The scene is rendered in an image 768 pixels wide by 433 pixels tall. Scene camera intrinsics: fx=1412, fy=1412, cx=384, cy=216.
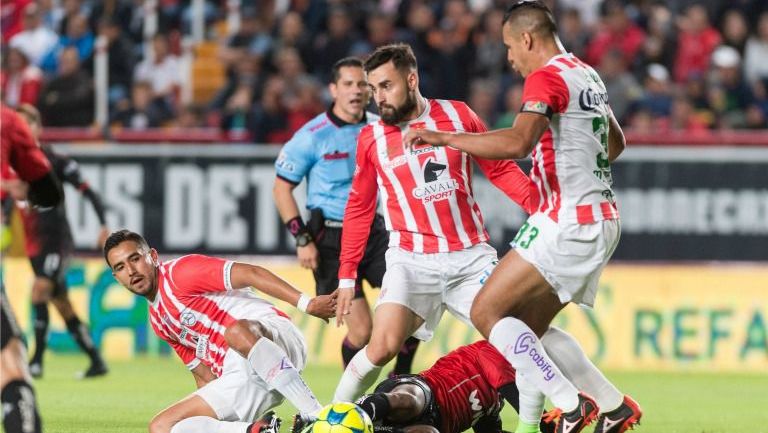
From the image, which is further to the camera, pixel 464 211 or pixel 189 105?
pixel 189 105

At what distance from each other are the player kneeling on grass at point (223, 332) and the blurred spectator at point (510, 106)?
7.56 meters

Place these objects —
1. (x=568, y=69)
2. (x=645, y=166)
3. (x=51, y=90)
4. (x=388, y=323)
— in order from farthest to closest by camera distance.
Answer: (x=51, y=90)
(x=645, y=166)
(x=388, y=323)
(x=568, y=69)

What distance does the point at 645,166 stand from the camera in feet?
45.5

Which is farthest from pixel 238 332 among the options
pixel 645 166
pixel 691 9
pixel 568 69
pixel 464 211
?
pixel 691 9

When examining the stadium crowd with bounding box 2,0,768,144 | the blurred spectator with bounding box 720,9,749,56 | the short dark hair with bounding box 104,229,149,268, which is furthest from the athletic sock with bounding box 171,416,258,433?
the blurred spectator with bounding box 720,9,749,56

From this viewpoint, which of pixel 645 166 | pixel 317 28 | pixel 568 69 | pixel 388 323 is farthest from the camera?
pixel 317 28

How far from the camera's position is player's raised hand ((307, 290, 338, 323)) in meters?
7.28

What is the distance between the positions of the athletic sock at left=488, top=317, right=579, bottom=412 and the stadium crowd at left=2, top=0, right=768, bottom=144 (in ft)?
26.0

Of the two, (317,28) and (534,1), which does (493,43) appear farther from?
(534,1)

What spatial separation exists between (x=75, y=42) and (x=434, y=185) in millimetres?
10518

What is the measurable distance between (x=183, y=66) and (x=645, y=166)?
246 inches

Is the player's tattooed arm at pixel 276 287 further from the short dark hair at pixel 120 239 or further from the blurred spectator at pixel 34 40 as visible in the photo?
the blurred spectator at pixel 34 40

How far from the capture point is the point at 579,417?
273 inches

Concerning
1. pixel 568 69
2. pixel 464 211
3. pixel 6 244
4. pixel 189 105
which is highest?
pixel 568 69
